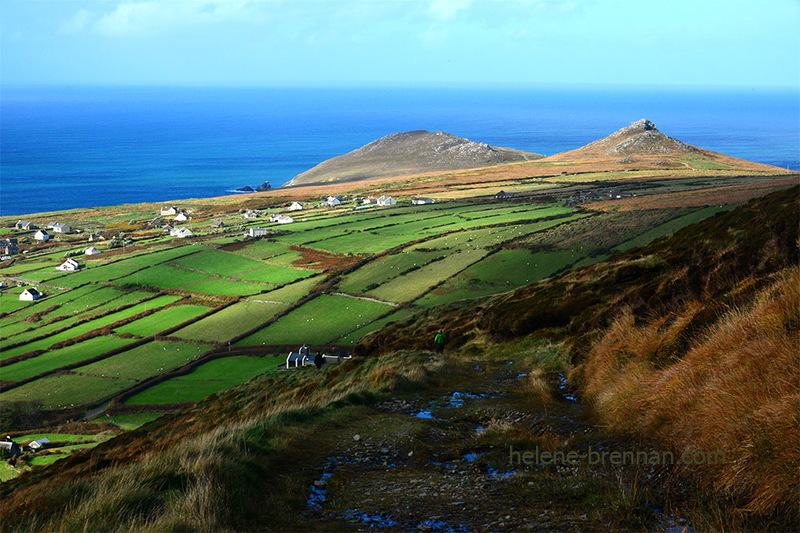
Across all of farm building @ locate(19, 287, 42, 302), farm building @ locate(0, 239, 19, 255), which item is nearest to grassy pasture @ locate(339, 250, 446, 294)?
farm building @ locate(19, 287, 42, 302)

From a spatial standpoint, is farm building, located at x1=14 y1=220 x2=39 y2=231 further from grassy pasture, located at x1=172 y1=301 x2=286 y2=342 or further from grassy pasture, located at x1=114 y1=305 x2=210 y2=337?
grassy pasture, located at x1=172 y1=301 x2=286 y2=342

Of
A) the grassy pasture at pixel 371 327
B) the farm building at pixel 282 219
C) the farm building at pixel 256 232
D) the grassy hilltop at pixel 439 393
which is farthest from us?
the farm building at pixel 282 219

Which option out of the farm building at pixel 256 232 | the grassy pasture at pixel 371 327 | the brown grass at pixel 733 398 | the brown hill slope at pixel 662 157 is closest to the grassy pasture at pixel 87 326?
the grassy pasture at pixel 371 327

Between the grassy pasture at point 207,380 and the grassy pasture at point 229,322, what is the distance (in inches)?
242

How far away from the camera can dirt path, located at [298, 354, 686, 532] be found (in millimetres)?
6707

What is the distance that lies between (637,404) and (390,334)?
28413mm

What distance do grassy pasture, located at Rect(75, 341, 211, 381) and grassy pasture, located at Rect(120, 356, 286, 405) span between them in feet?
8.57

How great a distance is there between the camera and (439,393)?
1461cm

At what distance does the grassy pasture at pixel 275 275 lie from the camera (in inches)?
2960

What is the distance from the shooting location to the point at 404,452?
980 cm

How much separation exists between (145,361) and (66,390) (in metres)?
6.53

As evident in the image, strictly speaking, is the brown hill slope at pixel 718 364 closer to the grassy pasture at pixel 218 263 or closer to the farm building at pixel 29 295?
the grassy pasture at pixel 218 263

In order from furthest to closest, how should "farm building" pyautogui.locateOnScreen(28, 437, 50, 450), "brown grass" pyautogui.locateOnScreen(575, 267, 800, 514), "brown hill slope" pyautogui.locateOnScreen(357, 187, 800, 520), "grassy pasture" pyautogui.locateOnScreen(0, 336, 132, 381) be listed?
"grassy pasture" pyautogui.locateOnScreen(0, 336, 132, 381), "farm building" pyautogui.locateOnScreen(28, 437, 50, 450), "brown hill slope" pyautogui.locateOnScreen(357, 187, 800, 520), "brown grass" pyautogui.locateOnScreen(575, 267, 800, 514)

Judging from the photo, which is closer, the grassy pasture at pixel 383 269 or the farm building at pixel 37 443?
the farm building at pixel 37 443
